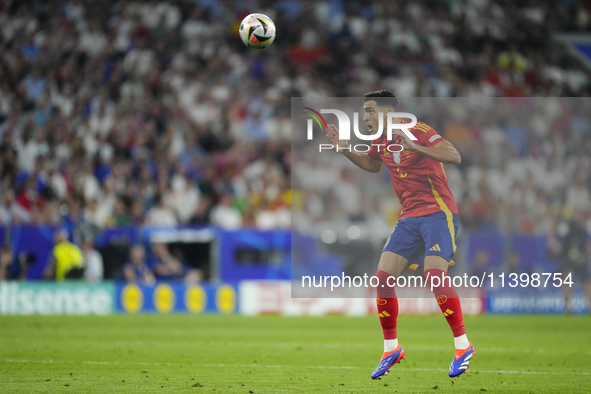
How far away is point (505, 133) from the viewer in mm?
20141

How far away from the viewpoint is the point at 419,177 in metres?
7.54

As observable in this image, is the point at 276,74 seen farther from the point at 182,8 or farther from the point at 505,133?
the point at 505,133

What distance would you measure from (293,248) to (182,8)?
9401 millimetres

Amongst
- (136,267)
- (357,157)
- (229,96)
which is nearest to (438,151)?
(357,157)

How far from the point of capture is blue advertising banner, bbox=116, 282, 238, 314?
16.8 metres

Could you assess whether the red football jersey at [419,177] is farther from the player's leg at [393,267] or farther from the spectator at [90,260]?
the spectator at [90,260]

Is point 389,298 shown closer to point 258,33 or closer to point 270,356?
point 270,356

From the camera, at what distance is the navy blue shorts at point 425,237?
7.21 meters

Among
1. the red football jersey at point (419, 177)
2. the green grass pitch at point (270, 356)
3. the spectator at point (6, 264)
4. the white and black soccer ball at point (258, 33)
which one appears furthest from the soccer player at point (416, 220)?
the spectator at point (6, 264)

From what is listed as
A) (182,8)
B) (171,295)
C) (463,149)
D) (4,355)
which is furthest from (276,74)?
(4,355)

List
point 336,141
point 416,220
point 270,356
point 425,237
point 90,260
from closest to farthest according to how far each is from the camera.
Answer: point 425,237, point 416,220, point 336,141, point 270,356, point 90,260

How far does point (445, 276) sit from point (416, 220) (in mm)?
598

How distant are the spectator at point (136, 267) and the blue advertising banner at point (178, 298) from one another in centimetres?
17

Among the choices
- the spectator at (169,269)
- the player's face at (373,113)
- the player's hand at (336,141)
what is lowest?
the spectator at (169,269)
